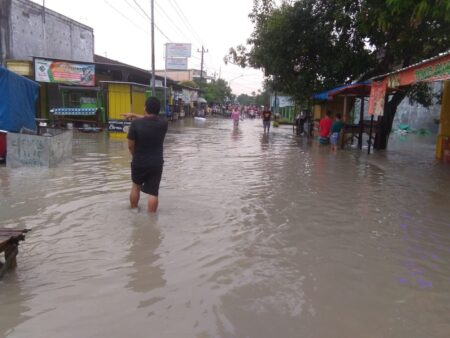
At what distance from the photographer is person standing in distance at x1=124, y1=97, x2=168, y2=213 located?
19.6 ft

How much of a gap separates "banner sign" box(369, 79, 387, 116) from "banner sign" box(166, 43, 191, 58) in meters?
30.9

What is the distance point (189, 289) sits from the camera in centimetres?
398

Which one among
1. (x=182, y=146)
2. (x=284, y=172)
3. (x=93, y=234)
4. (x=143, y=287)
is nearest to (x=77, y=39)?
(x=182, y=146)

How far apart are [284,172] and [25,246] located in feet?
23.6

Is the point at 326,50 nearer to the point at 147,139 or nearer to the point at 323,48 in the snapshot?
the point at 323,48

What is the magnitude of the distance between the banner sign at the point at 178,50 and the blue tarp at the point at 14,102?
1233 inches

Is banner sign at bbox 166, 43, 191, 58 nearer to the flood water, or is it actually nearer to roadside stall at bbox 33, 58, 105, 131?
roadside stall at bbox 33, 58, 105, 131

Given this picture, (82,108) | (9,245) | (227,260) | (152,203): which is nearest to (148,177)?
(152,203)

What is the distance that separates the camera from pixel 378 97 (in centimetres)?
1312

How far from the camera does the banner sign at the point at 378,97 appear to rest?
12.7 m

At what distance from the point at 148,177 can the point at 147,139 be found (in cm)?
53

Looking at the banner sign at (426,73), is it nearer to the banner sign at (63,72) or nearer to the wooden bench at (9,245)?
the wooden bench at (9,245)

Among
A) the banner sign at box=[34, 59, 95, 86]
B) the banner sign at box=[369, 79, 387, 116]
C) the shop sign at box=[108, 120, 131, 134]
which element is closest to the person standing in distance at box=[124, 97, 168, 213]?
the banner sign at box=[369, 79, 387, 116]

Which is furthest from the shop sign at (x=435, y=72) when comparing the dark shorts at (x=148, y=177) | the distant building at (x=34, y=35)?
the distant building at (x=34, y=35)
